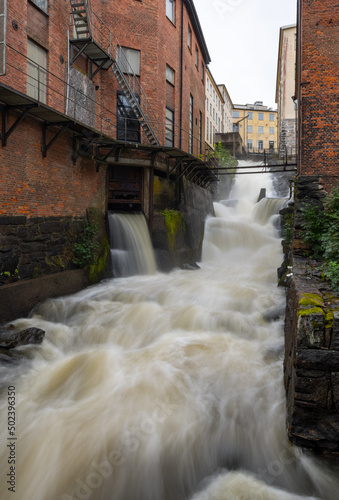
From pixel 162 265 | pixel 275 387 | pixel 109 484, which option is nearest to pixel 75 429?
pixel 109 484

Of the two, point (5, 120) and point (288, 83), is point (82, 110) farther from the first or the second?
point (288, 83)

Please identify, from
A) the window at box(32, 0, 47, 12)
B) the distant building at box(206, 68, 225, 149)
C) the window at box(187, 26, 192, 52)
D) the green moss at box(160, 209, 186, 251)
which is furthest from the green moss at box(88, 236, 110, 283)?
the distant building at box(206, 68, 225, 149)

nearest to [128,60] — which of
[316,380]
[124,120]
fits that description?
[124,120]

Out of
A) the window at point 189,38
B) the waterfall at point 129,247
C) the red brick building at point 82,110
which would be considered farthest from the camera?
the window at point 189,38

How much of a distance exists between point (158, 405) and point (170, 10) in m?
17.3

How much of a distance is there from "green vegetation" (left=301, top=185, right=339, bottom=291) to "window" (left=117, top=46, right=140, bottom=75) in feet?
30.9

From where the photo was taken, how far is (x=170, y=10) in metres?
15.6

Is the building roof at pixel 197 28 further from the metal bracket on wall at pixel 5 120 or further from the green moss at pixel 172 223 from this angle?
the metal bracket on wall at pixel 5 120

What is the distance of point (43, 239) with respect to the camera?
352 inches

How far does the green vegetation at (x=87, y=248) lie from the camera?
1025cm

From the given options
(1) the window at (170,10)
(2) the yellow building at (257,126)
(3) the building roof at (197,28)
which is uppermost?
(2) the yellow building at (257,126)

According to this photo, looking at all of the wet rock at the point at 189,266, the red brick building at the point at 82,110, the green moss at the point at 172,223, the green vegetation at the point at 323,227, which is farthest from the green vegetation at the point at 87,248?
the green vegetation at the point at 323,227

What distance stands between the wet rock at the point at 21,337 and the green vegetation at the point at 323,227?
578cm

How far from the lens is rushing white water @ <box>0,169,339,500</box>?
3.69 m
